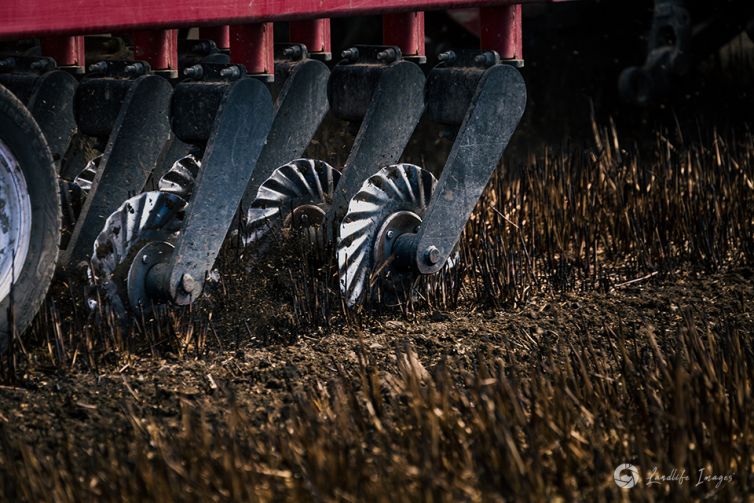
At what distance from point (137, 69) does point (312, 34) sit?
2.27ft

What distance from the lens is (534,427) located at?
8.07 ft

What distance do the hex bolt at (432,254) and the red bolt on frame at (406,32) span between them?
69cm

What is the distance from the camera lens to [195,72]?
3441 mm

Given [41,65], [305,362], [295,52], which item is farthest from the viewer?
[295,52]

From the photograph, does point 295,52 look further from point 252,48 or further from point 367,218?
point 367,218

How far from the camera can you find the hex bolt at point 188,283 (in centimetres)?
325

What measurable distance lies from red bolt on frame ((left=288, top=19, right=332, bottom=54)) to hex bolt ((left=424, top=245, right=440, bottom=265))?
0.92 metres

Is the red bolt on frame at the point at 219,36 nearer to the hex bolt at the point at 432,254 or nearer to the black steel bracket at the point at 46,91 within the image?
the black steel bracket at the point at 46,91

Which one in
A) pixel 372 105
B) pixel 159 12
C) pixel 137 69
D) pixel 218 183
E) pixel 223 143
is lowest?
pixel 218 183

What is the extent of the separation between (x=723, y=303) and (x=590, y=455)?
5.24ft

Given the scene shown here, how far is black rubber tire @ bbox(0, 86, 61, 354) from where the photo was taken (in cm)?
284

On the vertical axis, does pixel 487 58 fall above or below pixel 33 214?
above

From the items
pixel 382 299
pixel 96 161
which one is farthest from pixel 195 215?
pixel 96 161

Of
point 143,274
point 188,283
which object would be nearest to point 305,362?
point 188,283
